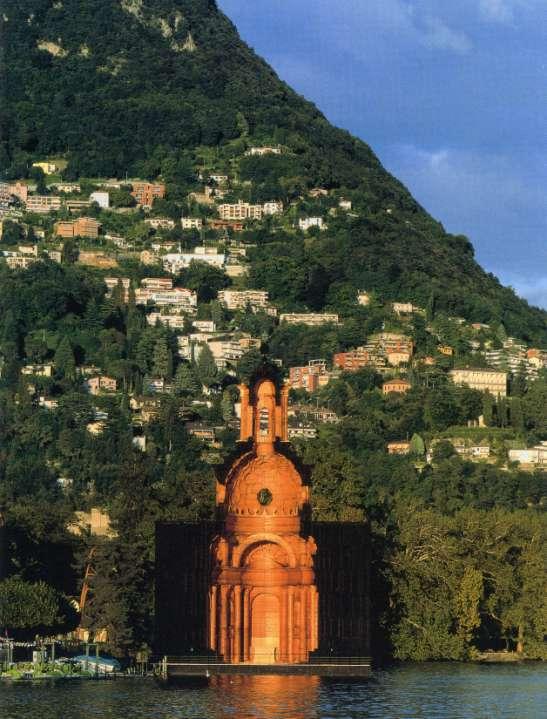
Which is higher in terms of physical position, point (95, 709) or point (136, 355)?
point (136, 355)

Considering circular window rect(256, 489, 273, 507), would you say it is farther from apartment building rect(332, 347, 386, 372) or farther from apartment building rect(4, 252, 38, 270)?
apartment building rect(4, 252, 38, 270)

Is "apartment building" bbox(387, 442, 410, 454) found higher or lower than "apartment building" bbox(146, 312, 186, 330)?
lower

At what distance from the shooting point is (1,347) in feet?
588

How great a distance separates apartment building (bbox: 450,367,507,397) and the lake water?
95.0 meters

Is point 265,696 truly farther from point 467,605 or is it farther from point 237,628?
point 467,605

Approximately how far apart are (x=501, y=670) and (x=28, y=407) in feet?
253

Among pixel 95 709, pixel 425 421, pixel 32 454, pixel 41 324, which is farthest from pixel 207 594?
pixel 41 324

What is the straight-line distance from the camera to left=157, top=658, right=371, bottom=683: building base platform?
84625 mm

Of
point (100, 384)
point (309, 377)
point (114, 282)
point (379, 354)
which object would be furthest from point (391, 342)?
point (100, 384)

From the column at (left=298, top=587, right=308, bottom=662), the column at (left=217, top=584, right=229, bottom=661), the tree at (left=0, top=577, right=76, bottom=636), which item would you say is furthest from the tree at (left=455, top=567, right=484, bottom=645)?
the tree at (left=0, top=577, right=76, bottom=636)

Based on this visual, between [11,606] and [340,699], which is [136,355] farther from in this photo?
[340,699]

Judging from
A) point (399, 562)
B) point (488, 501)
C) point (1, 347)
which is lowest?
point (399, 562)

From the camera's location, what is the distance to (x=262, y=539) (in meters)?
88.0

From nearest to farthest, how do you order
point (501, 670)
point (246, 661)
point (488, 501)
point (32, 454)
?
1. point (246, 661)
2. point (501, 670)
3. point (488, 501)
4. point (32, 454)
